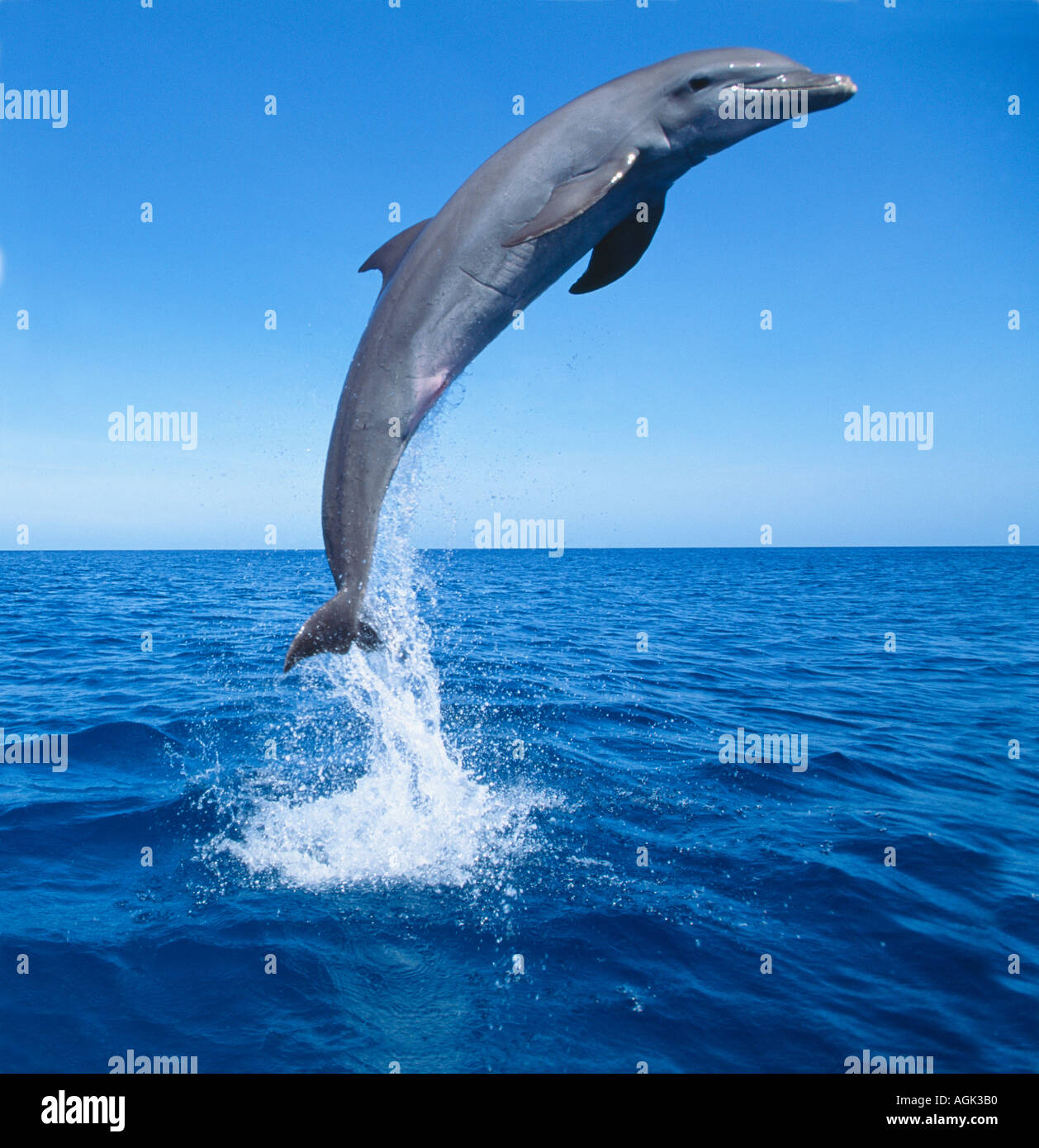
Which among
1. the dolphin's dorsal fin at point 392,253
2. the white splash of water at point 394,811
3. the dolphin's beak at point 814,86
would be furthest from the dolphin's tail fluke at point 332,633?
the dolphin's beak at point 814,86

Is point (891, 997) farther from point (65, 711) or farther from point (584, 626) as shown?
point (584, 626)

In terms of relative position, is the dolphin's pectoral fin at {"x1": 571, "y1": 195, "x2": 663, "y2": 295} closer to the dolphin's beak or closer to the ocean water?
the dolphin's beak

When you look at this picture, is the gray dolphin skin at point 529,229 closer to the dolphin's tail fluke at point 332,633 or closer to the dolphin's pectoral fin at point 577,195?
the dolphin's pectoral fin at point 577,195

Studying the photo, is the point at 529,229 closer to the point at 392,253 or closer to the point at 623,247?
the point at 623,247

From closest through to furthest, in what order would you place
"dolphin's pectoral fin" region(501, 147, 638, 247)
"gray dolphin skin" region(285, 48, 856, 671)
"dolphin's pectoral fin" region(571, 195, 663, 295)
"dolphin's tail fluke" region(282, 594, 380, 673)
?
"dolphin's pectoral fin" region(501, 147, 638, 247), "gray dolphin skin" region(285, 48, 856, 671), "dolphin's pectoral fin" region(571, 195, 663, 295), "dolphin's tail fluke" region(282, 594, 380, 673)

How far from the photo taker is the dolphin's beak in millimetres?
3725

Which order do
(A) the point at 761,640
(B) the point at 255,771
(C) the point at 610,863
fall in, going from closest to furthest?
(C) the point at 610,863 < (B) the point at 255,771 < (A) the point at 761,640

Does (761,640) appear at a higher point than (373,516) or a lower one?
lower

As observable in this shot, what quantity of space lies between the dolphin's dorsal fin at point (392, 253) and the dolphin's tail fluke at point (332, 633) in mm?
2064

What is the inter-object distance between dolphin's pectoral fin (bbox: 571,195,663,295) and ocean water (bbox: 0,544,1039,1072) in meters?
2.83

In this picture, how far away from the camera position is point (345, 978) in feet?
17.5

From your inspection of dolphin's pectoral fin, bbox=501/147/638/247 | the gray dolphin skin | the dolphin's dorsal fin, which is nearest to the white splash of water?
the gray dolphin skin
